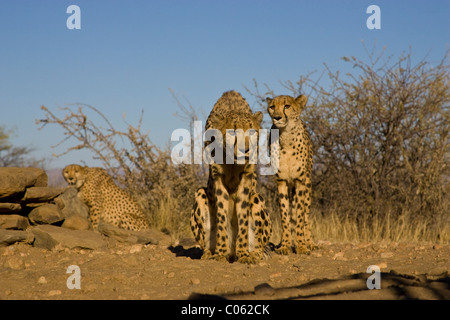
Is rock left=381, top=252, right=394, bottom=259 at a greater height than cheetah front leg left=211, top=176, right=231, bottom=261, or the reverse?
cheetah front leg left=211, top=176, right=231, bottom=261

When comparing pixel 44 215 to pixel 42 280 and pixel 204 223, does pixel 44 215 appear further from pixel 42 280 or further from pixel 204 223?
pixel 42 280

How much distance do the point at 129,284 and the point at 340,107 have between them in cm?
617

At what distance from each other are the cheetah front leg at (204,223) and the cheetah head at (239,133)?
610 millimetres

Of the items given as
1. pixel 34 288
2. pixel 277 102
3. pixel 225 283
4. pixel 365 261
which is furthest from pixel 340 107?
pixel 34 288

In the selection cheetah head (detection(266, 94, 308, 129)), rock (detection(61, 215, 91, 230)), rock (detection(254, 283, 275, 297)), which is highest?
cheetah head (detection(266, 94, 308, 129))

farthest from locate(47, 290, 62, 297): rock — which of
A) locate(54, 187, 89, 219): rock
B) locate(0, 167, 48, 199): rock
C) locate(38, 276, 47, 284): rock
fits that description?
locate(54, 187, 89, 219): rock

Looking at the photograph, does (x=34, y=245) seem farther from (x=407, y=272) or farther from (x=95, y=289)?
(x=407, y=272)

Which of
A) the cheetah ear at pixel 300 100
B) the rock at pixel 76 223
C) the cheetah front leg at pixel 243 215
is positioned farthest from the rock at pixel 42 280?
the cheetah ear at pixel 300 100

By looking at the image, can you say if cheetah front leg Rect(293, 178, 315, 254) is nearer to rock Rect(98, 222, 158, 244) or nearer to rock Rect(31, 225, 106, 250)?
rock Rect(98, 222, 158, 244)

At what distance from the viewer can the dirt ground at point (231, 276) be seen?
3.92 m

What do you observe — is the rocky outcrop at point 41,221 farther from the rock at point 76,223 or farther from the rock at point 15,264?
the rock at point 15,264

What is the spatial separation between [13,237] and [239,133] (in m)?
3.38

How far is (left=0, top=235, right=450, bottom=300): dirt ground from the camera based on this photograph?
392cm
